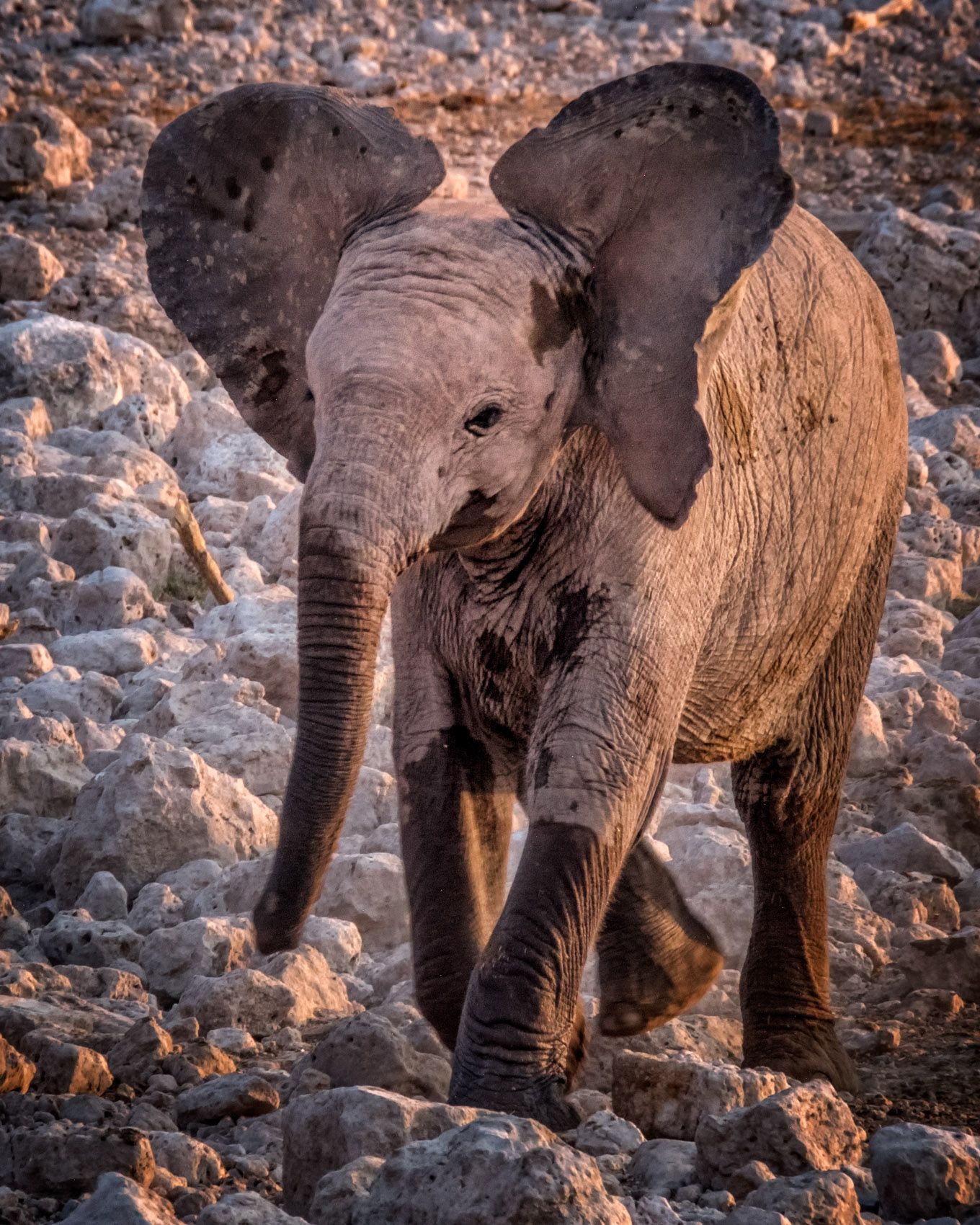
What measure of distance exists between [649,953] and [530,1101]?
126 cm

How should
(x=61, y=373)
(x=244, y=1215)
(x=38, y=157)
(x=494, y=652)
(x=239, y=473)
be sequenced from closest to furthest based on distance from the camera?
(x=244, y=1215) < (x=494, y=652) < (x=239, y=473) < (x=61, y=373) < (x=38, y=157)

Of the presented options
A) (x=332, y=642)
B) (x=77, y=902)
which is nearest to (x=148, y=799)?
(x=77, y=902)

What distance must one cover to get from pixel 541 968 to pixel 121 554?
4.18 meters

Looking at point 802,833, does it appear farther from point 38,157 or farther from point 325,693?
point 38,157

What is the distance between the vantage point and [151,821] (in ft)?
18.7

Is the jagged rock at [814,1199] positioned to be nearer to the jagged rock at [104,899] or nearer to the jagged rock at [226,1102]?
the jagged rock at [226,1102]

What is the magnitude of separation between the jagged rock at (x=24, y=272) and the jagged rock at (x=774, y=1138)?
25.4ft

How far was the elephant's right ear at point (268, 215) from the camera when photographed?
4426 millimetres

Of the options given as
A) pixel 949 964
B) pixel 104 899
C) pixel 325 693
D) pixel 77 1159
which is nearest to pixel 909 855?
pixel 949 964

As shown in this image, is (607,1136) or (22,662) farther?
(22,662)

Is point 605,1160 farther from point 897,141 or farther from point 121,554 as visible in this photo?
point 897,141

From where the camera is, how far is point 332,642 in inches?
148

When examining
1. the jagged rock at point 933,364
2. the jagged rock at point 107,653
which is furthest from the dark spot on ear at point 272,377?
the jagged rock at point 933,364

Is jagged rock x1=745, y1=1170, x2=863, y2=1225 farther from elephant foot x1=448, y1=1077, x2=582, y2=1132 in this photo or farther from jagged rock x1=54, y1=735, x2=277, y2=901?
jagged rock x1=54, y1=735, x2=277, y2=901
